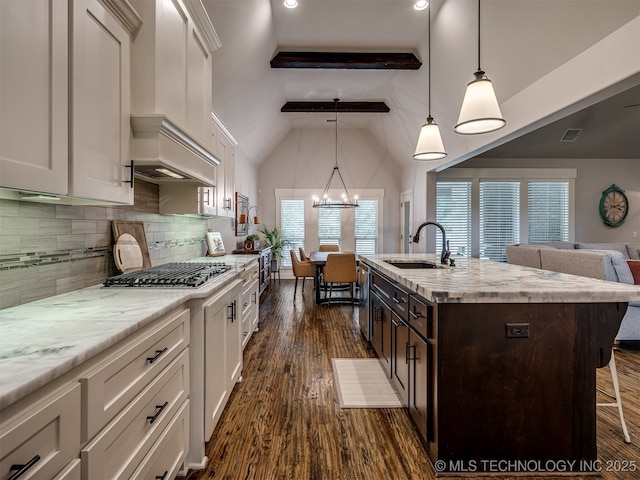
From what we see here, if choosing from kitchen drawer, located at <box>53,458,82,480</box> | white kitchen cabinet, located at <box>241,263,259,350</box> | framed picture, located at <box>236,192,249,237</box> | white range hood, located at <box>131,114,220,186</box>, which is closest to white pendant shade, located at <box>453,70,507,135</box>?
white range hood, located at <box>131,114,220,186</box>

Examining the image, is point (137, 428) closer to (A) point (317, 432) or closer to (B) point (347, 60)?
(A) point (317, 432)

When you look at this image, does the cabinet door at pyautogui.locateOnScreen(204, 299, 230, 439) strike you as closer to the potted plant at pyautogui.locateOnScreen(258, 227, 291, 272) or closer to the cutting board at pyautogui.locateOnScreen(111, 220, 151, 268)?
the cutting board at pyautogui.locateOnScreen(111, 220, 151, 268)

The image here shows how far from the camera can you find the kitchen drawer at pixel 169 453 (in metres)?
1.17

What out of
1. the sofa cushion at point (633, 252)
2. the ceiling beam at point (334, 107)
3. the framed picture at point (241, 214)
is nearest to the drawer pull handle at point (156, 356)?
the framed picture at point (241, 214)

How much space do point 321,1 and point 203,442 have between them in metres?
4.17

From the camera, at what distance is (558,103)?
277 cm

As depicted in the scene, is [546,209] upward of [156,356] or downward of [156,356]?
upward

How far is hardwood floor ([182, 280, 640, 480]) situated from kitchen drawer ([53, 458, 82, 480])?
964 mm

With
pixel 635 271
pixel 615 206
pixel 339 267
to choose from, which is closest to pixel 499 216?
pixel 615 206

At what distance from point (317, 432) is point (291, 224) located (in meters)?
6.28

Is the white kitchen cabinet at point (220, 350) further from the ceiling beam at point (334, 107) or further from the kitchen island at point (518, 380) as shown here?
the ceiling beam at point (334, 107)

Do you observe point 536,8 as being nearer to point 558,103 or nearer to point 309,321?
point 558,103

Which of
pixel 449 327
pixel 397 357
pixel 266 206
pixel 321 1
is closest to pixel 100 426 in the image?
pixel 449 327

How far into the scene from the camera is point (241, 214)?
233 inches
